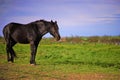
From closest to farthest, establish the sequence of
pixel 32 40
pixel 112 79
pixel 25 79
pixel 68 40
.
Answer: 1. pixel 25 79
2. pixel 112 79
3. pixel 32 40
4. pixel 68 40

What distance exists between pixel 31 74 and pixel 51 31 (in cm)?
326

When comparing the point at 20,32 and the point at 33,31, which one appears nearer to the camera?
the point at 33,31

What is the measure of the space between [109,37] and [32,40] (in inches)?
1093

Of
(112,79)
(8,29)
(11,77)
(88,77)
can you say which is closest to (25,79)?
(11,77)

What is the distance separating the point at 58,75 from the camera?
31.2 feet

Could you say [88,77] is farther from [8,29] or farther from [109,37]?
[109,37]

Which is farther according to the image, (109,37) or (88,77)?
(109,37)

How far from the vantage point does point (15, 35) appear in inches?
500

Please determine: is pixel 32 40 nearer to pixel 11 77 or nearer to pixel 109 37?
pixel 11 77

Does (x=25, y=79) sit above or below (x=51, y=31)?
below

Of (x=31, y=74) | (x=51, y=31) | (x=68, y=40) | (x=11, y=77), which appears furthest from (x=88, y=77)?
(x=68, y=40)

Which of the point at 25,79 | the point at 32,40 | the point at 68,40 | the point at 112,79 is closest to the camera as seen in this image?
the point at 25,79

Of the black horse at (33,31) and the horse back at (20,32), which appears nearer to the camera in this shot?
the black horse at (33,31)

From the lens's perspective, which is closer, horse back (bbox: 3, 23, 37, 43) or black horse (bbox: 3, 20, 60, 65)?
black horse (bbox: 3, 20, 60, 65)
